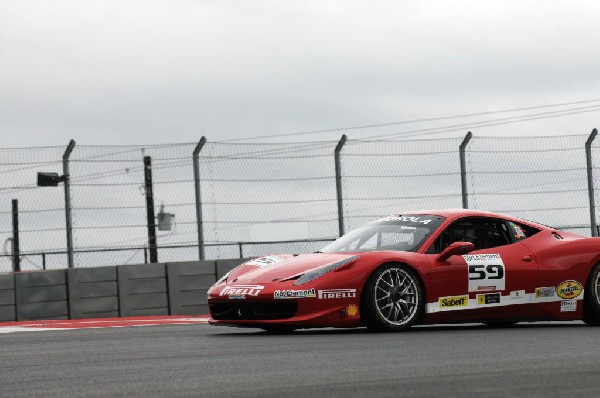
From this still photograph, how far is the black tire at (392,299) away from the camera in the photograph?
403 inches

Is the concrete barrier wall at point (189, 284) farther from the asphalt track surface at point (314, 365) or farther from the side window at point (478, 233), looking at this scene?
the asphalt track surface at point (314, 365)

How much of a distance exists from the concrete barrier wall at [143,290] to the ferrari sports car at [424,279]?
691cm

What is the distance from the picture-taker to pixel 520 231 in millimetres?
11562

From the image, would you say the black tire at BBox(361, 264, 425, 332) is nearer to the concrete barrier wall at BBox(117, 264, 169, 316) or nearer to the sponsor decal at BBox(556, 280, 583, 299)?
the sponsor decal at BBox(556, 280, 583, 299)

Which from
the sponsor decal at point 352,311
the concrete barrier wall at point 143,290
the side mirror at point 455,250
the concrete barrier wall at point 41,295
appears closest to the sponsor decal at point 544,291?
the side mirror at point 455,250

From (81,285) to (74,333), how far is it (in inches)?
223

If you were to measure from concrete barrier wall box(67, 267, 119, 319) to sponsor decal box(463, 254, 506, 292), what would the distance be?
26.1 ft

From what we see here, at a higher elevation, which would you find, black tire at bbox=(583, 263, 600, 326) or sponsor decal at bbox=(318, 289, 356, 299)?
sponsor decal at bbox=(318, 289, 356, 299)

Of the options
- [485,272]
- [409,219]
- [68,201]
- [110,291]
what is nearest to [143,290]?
[110,291]

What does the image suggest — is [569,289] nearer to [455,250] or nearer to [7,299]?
[455,250]

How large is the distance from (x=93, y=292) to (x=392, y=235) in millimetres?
7498

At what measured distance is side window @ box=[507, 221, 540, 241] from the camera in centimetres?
1150

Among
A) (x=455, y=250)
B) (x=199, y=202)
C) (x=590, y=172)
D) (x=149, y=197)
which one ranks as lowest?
(x=455, y=250)

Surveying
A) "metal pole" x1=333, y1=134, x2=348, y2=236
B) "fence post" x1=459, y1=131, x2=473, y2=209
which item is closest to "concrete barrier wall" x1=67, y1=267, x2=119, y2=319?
"metal pole" x1=333, y1=134, x2=348, y2=236
